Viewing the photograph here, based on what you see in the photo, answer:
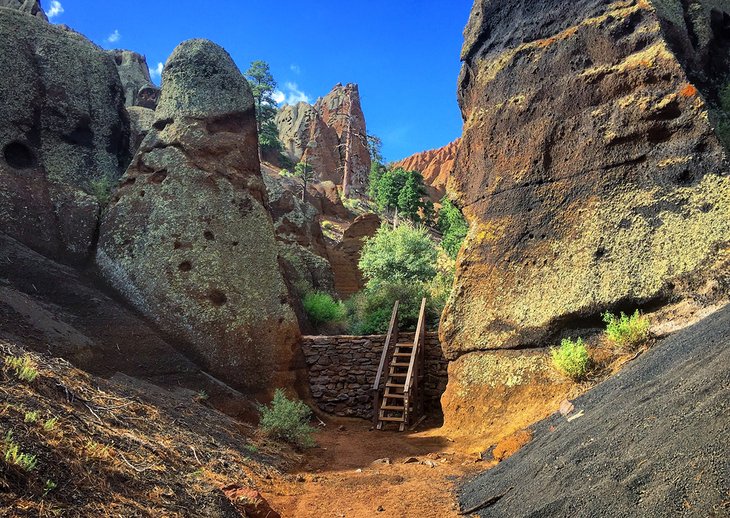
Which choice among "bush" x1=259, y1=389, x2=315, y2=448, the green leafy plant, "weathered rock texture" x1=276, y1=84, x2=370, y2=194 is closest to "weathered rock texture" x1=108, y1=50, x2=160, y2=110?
"weathered rock texture" x1=276, y1=84, x2=370, y2=194

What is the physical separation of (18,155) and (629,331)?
12501 mm

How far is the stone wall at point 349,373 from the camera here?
12.5 meters

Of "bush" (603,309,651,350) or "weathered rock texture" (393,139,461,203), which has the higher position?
"weathered rock texture" (393,139,461,203)

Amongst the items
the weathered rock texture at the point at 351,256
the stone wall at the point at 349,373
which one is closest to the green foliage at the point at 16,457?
the stone wall at the point at 349,373

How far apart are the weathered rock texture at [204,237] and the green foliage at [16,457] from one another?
7615 mm

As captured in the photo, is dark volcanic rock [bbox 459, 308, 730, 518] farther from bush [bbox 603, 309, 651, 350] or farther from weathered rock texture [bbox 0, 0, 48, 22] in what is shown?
weathered rock texture [bbox 0, 0, 48, 22]

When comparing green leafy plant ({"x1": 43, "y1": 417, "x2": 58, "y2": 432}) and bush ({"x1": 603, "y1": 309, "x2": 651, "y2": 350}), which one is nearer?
green leafy plant ({"x1": 43, "y1": 417, "x2": 58, "y2": 432})

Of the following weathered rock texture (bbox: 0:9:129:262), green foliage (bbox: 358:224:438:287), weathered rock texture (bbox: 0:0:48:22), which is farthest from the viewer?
weathered rock texture (bbox: 0:0:48:22)

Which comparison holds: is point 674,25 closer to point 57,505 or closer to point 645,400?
point 645,400

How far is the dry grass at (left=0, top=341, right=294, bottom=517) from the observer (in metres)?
3.30

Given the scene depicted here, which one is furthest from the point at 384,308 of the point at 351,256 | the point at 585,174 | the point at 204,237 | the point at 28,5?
the point at 28,5

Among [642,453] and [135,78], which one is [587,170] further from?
[135,78]

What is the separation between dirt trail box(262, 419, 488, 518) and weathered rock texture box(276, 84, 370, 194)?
4782 cm

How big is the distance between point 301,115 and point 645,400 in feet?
237
